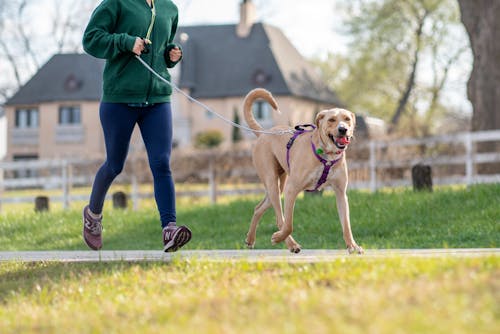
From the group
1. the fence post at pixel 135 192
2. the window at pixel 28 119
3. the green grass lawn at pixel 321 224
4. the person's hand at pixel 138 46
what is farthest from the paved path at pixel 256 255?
the window at pixel 28 119

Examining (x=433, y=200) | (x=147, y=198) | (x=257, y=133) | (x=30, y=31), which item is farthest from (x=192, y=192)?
(x=30, y=31)

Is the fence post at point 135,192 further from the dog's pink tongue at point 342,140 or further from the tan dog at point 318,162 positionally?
the dog's pink tongue at point 342,140

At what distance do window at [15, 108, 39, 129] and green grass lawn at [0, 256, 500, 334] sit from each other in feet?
147

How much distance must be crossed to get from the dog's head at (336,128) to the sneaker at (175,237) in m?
1.35

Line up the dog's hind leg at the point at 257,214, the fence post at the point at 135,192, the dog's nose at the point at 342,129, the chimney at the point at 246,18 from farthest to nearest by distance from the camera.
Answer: the chimney at the point at 246,18
the fence post at the point at 135,192
the dog's hind leg at the point at 257,214
the dog's nose at the point at 342,129

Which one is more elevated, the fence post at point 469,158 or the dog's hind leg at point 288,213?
the dog's hind leg at point 288,213

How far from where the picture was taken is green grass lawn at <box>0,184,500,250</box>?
964 cm

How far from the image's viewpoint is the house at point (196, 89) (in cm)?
4519

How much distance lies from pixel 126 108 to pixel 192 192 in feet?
40.2

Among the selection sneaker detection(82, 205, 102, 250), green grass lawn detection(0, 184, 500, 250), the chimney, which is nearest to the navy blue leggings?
sneaker detection(82, 205, 102, 250)

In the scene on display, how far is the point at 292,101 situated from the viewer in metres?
45.3

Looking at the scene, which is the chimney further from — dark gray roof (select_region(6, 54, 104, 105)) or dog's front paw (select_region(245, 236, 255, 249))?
dog's front paw (select_region(245, 236, 255, 249))

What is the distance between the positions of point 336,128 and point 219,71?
40216 millimetres

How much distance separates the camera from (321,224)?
36.4 ft
